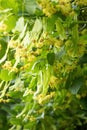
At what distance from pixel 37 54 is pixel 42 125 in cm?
41

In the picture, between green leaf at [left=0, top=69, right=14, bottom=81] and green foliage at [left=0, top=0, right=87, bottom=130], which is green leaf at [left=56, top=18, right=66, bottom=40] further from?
green leaf at [left=0, top=69, right=14, bottom=81]

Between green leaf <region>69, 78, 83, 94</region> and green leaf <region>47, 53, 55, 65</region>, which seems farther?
green leaf <region>69, 78, 83, 94</region>

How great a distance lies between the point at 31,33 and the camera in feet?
2.79

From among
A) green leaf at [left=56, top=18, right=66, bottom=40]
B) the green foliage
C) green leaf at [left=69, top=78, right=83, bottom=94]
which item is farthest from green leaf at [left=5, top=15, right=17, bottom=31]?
green leaf at [left=69, top=78, right=83, bottom=94]

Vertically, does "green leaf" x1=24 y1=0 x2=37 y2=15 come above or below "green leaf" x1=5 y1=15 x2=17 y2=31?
above

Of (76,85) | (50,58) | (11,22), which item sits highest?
(11,22)

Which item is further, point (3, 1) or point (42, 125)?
point (42, 125)

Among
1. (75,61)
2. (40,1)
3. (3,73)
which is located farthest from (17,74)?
(40,1)

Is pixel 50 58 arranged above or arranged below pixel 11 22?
below

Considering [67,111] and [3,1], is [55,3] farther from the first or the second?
[67,111]

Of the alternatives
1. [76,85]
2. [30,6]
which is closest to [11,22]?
[30,6]

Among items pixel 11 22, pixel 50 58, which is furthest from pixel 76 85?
pixel 11 22

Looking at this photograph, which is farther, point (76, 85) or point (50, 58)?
point (76, 85)

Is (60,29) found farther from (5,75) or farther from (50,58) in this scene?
(5,75)
